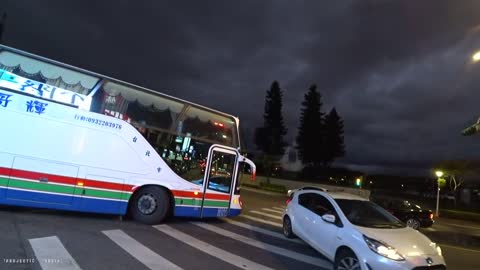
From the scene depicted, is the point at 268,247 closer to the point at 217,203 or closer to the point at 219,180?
the point at 217,203

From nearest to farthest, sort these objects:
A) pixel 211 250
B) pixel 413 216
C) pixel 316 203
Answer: pixel 211 250
pixel 316 203
pixel 413 216

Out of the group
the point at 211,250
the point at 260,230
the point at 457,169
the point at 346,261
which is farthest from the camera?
the point at 457,169

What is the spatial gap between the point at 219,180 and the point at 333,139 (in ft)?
171

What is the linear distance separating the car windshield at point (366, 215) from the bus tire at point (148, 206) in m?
5.08

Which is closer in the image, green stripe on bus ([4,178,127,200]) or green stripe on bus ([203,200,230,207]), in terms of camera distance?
green stripe on bus ([4,178,127,200])

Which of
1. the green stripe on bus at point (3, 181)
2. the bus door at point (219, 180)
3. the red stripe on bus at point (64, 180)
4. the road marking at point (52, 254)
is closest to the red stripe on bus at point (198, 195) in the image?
the bus door at point (219, 180)

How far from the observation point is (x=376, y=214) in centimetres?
810

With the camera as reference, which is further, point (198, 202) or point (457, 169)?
point (457, 169)

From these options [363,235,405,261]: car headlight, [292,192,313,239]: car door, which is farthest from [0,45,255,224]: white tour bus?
[363,235,405,261]: car headlight

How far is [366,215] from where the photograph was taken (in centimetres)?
788

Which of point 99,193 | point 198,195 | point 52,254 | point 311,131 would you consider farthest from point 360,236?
point 311,131

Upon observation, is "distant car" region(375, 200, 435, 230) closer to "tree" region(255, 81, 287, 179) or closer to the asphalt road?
the asphalt road

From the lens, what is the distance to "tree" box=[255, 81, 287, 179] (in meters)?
60.5

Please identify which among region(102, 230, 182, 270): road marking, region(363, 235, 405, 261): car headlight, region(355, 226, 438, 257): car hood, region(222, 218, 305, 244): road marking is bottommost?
region(102, 230, 182, 270): road marking
